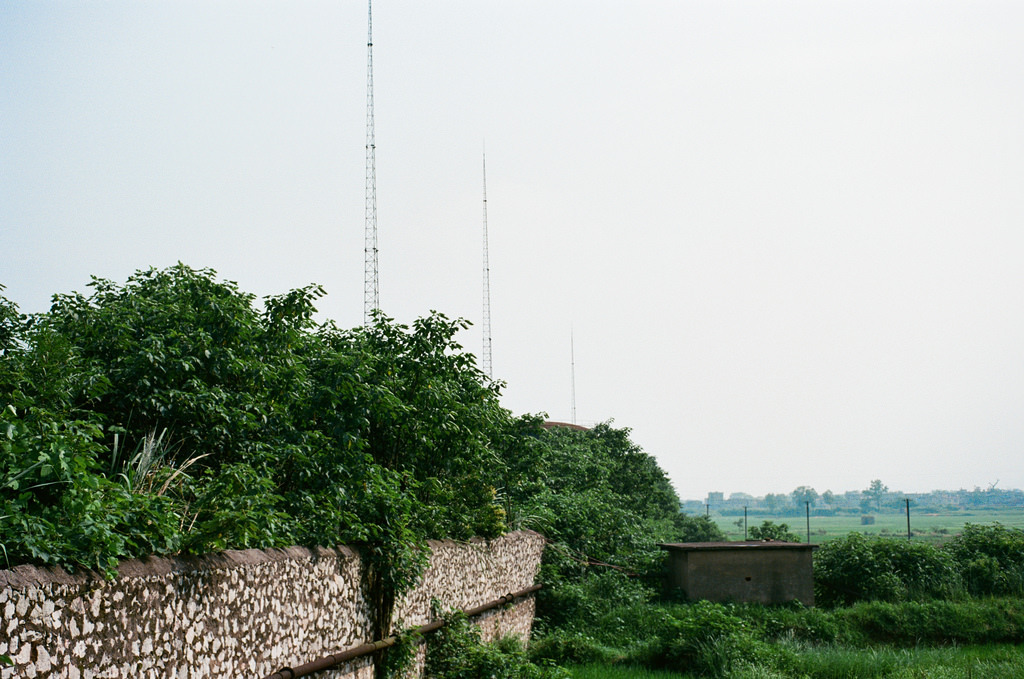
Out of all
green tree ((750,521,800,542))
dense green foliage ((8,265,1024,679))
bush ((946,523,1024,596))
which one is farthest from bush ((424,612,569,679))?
green tree ((750,521,800,542))

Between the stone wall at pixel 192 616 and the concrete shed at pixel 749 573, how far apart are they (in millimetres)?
11363

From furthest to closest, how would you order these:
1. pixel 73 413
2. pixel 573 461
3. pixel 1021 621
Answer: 1. pixel 573 461
2. pixel 1021 621
3. pixel 73 413

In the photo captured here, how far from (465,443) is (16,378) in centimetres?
762

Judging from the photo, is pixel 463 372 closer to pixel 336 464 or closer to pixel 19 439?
pixel 336 464

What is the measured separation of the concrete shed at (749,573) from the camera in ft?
70.7

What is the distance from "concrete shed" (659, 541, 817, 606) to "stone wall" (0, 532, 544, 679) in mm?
11363

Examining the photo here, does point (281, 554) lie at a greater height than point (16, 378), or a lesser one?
lesser

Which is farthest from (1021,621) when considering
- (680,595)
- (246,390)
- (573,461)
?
(246,390)

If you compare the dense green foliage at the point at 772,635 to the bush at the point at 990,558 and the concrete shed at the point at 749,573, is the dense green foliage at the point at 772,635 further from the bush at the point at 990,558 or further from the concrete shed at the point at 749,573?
the bush at the point at 990,558

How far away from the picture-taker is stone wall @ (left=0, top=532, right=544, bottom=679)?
526 centimetres

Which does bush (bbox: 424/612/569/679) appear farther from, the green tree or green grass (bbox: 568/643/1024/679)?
the green tree

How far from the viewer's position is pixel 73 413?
9.48 meters

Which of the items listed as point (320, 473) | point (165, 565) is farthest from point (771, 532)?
point (165, 565)

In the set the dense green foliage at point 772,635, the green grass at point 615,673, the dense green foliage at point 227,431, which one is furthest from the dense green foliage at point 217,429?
the dense green foliage at point 772,635
